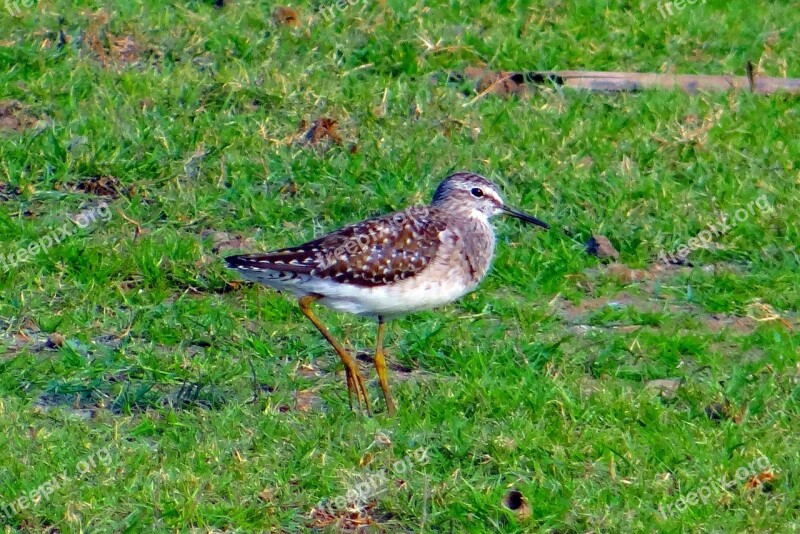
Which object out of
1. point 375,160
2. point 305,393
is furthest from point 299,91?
point 305,393

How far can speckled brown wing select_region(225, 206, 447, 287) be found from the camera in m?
7.09

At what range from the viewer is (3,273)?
8406 millimetres

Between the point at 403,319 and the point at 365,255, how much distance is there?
1190mm

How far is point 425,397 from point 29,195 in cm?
340

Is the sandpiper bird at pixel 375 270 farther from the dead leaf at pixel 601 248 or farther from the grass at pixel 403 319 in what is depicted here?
the dead leaf at pixel 601 248

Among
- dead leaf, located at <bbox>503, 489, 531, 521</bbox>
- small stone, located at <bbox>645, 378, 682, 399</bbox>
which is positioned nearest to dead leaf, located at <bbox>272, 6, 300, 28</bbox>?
small stone, located at <bbox>645, 378, 682, 399</bbox>

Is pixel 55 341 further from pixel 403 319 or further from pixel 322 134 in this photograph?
pixel 322 134

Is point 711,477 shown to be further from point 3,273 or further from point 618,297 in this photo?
point 3,273

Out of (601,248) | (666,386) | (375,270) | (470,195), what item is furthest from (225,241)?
(666,386)

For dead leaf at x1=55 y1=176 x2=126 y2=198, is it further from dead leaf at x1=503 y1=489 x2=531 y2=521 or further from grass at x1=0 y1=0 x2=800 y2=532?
dead leaf at x1=503 y1=489 x2=531 y2=521

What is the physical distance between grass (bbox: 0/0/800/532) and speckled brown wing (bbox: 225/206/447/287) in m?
0.63

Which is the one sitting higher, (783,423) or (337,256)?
(337,256)

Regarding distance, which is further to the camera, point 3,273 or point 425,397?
point 3,273

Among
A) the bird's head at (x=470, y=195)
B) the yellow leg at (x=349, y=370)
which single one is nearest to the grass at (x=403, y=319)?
the yellow leg at (x=349, y=370)
